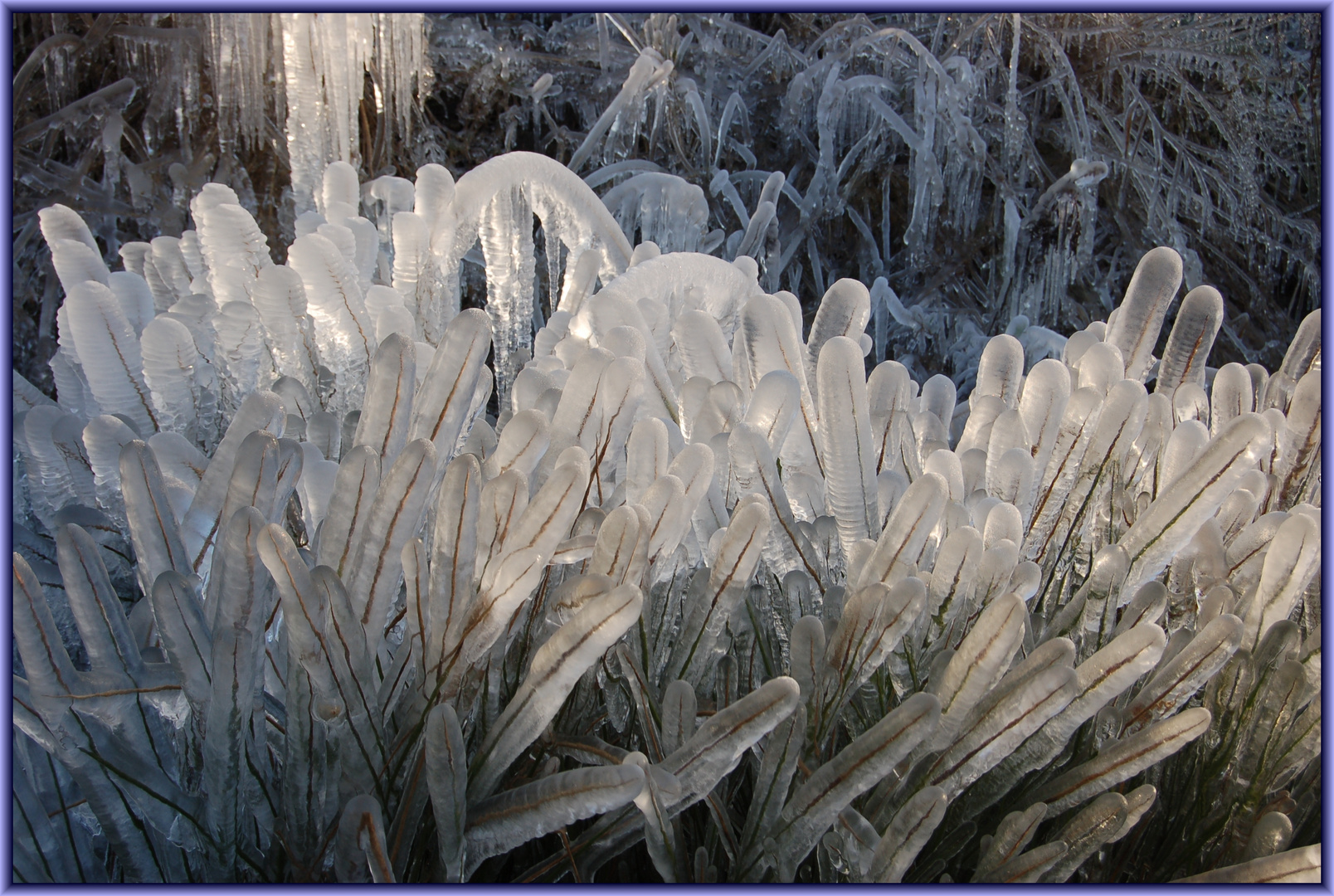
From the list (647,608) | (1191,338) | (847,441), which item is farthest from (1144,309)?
(647,608)

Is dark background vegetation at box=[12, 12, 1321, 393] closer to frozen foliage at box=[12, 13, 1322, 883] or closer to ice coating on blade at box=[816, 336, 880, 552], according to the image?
frozen foliage at box=[12, 13, 1322, 883]

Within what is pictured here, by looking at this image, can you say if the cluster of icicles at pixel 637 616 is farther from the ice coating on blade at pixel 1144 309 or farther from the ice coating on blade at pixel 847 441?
the ice coating on blade at pixel 1144 309

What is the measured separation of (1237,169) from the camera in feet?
13.9

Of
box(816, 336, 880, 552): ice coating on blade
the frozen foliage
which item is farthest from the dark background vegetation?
box(816, 336, 880, 552): ice coating on blade

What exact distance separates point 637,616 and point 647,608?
15 cm

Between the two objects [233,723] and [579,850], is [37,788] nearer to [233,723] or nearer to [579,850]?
[233,723]

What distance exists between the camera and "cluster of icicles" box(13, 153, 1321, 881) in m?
0.42

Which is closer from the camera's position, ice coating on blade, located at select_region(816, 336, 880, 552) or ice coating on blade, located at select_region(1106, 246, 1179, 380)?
ice coating on blade, located at select_region(816, 336, 880, 552)

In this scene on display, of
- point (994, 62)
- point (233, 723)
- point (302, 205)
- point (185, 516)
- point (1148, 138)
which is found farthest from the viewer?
point (1148, 138)

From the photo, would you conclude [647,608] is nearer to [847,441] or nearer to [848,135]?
[847,441]

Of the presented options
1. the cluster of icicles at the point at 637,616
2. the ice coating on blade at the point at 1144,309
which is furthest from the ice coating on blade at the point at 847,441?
the ice coating on blade at the point at 1144,309

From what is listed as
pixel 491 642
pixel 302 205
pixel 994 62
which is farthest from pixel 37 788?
pixel 994 62

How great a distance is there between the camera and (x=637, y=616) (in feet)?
1.26

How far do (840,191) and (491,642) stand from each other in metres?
3.53
